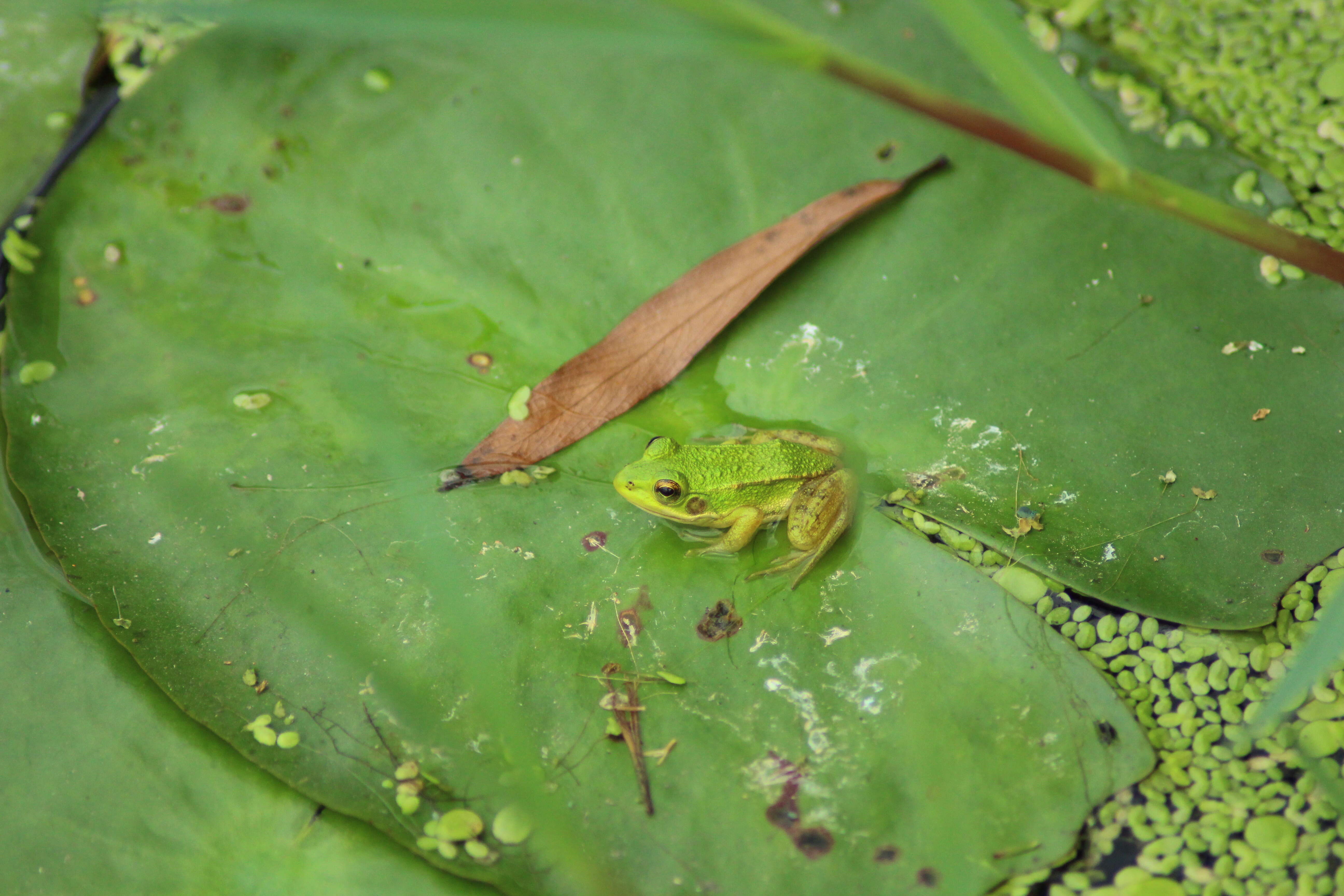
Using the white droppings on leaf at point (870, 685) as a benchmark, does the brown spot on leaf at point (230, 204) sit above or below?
above

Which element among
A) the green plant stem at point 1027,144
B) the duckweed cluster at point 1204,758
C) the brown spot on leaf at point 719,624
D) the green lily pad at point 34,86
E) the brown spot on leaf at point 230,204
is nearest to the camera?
the green plant stem at point 1027,144

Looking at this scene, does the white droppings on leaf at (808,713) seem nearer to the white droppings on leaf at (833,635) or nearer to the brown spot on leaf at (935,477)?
the white droppings on leaf at (833,635)

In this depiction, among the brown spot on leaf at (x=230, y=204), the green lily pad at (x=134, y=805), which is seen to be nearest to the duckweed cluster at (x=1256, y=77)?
the brown spot on leaf at (x=230, y=204)

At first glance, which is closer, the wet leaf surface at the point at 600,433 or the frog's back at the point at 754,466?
the wet leaf surface at the point at 600,433

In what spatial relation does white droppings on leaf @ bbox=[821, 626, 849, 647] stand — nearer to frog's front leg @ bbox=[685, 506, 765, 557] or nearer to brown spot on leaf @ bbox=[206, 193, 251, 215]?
frog's front leg @ bbox=[685, 506, 765, 557]

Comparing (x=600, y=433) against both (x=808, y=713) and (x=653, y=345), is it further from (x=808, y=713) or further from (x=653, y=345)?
(x=808, y=713)

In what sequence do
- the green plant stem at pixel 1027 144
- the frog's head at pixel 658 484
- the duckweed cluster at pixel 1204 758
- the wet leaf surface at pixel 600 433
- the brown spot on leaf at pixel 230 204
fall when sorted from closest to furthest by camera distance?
the green plant stem at pixel 1027 144 → the duckweed cluster at pixel 1204 758 → the wet leaf surface at pixel 600 433 → the frog's head at pixel 658 484 → the brown spot on leaf at pixel 230 204

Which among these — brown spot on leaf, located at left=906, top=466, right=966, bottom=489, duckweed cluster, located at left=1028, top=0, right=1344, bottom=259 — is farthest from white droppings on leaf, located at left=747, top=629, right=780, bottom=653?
duckweed cluster, located at left=1028, top=0, right=1344, bottom=259
